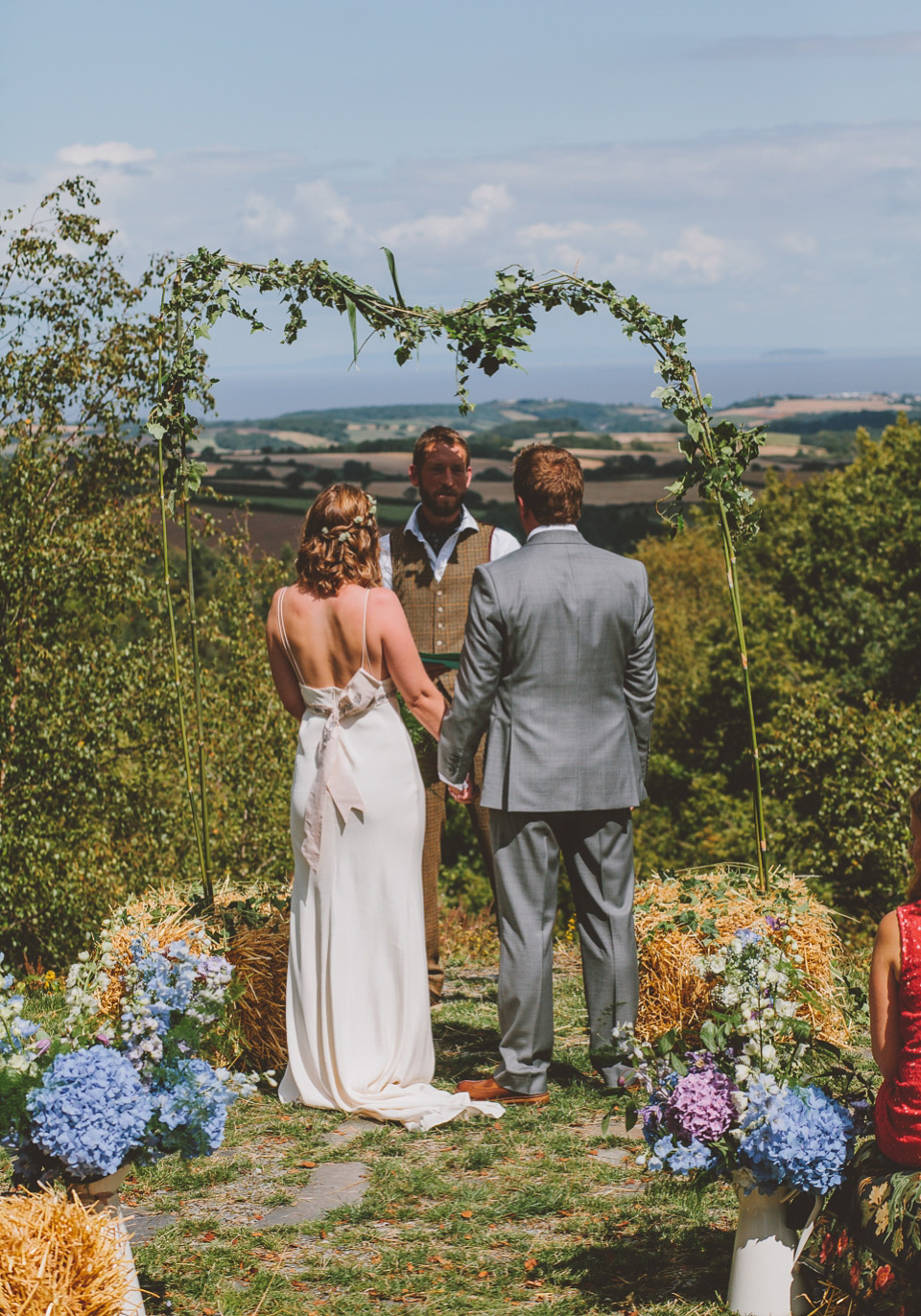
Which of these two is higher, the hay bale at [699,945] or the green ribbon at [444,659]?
the green ribbon at [444,659]

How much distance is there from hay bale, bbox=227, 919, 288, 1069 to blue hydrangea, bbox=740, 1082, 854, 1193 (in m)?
2.42

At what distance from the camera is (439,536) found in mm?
5648

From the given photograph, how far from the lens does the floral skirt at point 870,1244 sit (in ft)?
8.94

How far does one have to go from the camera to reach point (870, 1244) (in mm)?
2779

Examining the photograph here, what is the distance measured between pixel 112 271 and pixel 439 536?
289 inches

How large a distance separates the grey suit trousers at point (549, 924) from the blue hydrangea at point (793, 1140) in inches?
65.7

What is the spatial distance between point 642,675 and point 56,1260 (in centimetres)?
275

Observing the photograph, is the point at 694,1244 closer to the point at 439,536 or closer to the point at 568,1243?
the point at 568,1243

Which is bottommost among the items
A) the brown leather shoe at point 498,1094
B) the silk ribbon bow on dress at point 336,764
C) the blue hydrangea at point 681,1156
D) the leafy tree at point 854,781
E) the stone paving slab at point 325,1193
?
the leafy tree at point 854,781

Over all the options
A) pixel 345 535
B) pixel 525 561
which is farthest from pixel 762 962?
pixel 345 535

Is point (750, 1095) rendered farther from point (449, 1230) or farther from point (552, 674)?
point (552, 674)

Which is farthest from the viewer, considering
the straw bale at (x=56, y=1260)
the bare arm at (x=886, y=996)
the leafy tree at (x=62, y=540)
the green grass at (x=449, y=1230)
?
the leafy tree at (x=62, y=540)

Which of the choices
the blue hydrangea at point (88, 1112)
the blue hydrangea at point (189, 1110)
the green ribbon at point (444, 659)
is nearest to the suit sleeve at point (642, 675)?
the green ribbon at point (444, 659)

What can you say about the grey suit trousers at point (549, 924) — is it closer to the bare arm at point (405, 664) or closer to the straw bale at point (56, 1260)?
the bare arm at point (405, 664)
